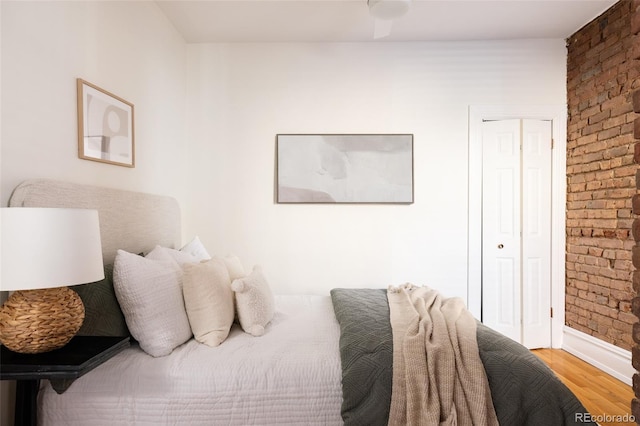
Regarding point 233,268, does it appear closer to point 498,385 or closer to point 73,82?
point 73,82

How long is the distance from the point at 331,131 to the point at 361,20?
3.06 feet

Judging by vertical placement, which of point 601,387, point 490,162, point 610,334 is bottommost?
point 601,387

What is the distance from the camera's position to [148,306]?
1668mm

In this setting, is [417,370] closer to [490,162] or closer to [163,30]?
[490,162]

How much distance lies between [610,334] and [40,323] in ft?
11.7

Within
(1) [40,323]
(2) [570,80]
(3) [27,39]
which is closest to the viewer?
(1) [40,323]

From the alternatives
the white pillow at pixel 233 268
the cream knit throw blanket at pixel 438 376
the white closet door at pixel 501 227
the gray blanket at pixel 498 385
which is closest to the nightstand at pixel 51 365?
the white pillow at pixel 233 268

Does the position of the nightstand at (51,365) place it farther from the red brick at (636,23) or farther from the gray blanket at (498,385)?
the red brick at (636,23)

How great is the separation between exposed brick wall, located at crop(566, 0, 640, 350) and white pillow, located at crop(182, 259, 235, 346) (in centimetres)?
265

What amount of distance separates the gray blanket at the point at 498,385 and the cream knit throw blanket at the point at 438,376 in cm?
4

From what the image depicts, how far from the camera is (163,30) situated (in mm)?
2898

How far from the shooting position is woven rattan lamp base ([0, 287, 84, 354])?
4.06 ft

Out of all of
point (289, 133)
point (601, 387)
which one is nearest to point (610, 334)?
point (601, 387)

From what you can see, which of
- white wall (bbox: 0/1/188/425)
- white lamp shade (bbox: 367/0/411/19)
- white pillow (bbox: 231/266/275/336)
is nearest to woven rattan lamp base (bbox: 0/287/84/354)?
white wall (bbox: 0/1/188/425)
